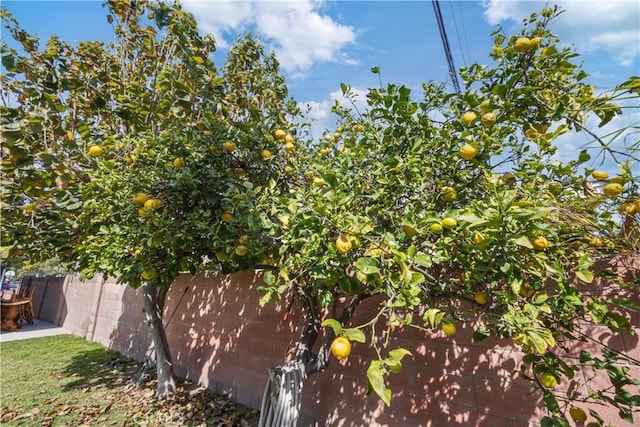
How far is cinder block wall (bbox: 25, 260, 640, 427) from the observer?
2.02 m

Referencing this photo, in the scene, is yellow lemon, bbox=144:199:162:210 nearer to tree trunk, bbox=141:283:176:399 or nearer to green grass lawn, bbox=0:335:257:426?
tree trunk, bbox=141:283:176:399

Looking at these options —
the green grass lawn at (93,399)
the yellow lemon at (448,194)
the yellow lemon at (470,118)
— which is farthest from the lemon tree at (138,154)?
the green grass lawn at (93,399)

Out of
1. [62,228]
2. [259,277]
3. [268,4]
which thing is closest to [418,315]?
[259,277]

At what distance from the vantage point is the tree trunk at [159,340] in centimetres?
397

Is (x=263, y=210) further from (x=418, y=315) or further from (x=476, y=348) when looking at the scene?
(x=476, y=348)

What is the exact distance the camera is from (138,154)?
2232 millimetres

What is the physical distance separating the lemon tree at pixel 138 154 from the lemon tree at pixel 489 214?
23.9 inches

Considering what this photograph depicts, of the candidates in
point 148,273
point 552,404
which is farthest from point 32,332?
point 552,404

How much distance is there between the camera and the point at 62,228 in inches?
121

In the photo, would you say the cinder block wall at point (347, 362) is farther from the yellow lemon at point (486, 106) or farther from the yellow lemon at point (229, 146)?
the yellow lemon at point (229, 146)

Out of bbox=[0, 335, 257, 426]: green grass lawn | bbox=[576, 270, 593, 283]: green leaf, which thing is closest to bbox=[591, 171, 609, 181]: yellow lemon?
bbox=[576, 270, 593, 283]: green leaf

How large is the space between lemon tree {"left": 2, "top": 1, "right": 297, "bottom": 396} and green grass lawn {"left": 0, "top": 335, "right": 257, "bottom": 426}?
1647 mm

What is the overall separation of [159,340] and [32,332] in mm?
8286

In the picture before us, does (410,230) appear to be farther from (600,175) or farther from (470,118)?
(600,175)
